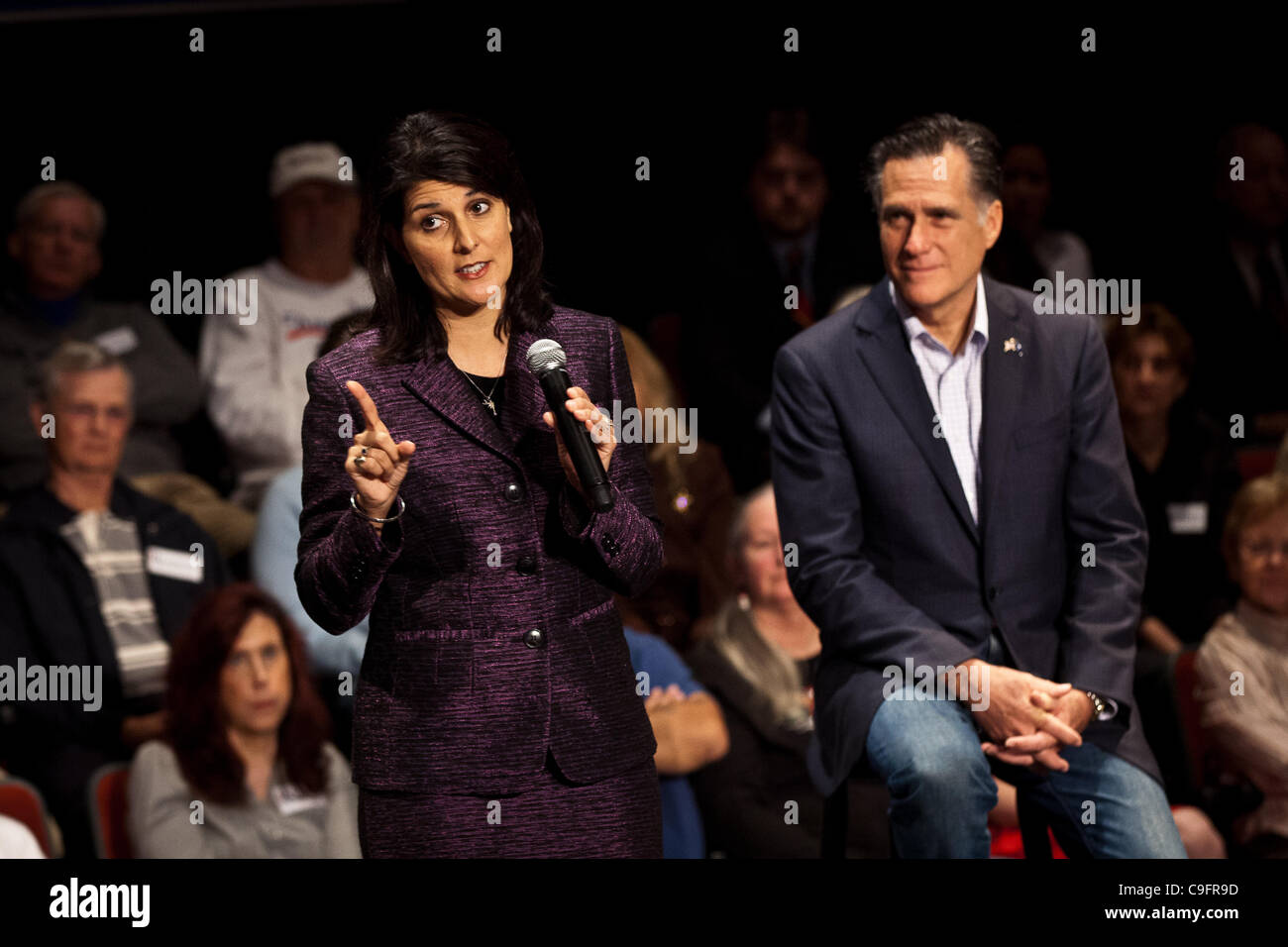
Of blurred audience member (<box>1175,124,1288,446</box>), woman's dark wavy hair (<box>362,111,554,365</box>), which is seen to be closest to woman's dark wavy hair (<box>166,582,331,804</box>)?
woman's dark wavy hair (<box>362,111,554,365</box>)

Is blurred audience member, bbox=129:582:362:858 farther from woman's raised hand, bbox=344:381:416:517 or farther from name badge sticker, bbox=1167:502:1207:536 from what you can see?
name badge sticker, bbox=1167:502:1207:536

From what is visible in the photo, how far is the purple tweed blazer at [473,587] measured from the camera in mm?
2445

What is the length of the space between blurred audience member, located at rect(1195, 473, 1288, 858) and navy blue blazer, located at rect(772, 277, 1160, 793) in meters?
1.28

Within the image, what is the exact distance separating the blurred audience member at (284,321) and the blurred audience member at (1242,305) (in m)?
2.48

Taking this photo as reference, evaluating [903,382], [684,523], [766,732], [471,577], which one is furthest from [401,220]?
[684,523]

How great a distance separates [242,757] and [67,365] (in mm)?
1225

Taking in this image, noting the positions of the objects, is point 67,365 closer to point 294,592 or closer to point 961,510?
point 294,592

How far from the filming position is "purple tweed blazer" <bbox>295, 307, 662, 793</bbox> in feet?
8.02

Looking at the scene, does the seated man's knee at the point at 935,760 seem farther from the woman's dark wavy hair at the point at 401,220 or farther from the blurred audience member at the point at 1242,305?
the blurred audience member at the point at 1242,305

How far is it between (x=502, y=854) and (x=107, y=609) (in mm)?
2177

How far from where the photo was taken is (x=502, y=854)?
2438 millimetres

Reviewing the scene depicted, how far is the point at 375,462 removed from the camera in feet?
7.42

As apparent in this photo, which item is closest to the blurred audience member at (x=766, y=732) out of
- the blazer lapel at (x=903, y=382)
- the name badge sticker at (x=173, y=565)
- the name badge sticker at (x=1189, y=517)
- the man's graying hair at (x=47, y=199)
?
the blazer lapel at (x=903, y=382)
